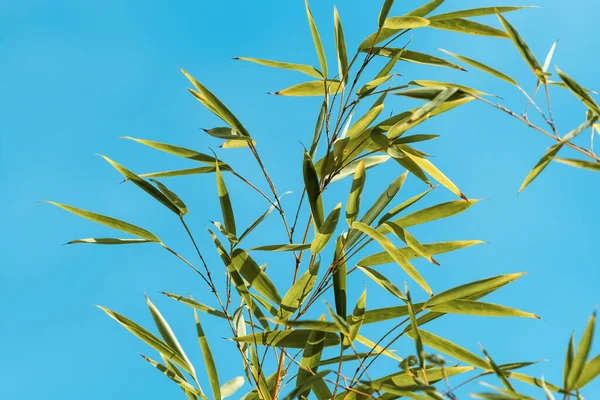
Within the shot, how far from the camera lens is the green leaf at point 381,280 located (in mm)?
1987

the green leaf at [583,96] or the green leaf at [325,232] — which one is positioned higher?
the green leaf at [325,232]

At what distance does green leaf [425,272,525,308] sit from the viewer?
1.91m

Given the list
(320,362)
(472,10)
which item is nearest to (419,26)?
(472,10)

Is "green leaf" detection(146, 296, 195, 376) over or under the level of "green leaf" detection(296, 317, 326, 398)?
over

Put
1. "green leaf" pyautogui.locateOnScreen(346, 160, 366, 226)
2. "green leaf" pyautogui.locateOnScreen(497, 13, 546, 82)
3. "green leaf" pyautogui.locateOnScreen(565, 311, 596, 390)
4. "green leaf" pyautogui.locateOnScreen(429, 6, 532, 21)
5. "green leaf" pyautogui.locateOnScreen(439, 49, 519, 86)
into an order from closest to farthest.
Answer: "green leaf" pyautogui.locateOnScreen(565, 311, 596, 390) → "green leaf" pyautogui.locateOnScreen(497, 13, 546, 82) → "green leaf" pyautogui.locateOnScreen(439, 49, 519, 86) → "green leaf" pyautogui.locateOnScreen(346, 160, 366, 226) → "green leaf" pyautogui.locateOnScreen(429, 6, 532, 21)

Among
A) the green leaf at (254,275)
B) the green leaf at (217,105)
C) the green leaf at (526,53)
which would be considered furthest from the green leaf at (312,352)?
the green leaf at (526,53)

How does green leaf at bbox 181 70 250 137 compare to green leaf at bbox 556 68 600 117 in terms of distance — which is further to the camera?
green leaf at bbox 181 70 250 137

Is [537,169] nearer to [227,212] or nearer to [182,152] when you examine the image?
[227,212]

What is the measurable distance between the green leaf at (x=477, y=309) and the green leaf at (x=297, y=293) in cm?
33

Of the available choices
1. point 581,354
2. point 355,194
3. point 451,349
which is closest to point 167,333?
point 355,194

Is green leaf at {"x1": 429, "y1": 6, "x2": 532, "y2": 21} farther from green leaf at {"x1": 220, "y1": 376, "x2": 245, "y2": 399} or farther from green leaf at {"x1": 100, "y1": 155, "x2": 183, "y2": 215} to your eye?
green leaf at {"x1": 220, "y1": 376, "x2": 245, "y2": 399}

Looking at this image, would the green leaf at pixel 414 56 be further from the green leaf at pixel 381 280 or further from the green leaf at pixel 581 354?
the green leaf at pixel 581 354

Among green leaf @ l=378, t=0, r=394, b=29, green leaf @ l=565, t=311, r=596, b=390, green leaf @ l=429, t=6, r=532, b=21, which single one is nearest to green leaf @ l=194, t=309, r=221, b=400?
green leaf @ l=565, t=311, r=596, b=390

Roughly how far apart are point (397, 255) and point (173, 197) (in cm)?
73
